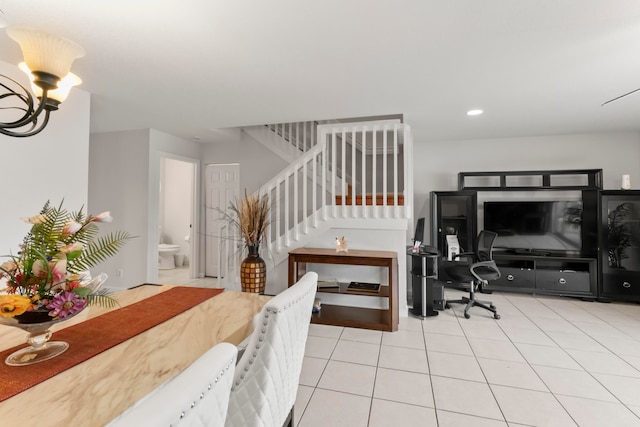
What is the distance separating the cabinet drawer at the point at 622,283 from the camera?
149 inches

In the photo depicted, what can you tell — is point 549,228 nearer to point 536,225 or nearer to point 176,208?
point 536,225

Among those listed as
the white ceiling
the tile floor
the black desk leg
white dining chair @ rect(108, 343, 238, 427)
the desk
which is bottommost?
the tile floor

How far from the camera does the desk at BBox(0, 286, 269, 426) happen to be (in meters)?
0.73

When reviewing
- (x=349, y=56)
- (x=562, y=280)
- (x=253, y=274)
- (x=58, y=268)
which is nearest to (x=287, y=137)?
(x=253, y=274)

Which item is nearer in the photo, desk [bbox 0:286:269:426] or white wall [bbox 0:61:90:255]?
desk [bbox 0:286:269:426]

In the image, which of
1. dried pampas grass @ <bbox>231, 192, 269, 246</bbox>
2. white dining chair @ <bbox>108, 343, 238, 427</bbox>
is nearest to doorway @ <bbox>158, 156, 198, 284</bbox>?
dried pampas grass @ <bbox>231, 192, 269, 246</bbox>

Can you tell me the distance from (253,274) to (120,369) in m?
2.63

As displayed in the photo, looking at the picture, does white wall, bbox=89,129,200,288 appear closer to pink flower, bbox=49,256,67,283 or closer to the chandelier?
the chandelier

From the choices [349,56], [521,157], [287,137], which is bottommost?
[521,157]

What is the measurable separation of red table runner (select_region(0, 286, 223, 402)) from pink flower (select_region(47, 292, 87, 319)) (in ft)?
0.54

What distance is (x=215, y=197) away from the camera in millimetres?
5258

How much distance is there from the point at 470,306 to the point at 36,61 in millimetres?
4166

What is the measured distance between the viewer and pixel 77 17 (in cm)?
180

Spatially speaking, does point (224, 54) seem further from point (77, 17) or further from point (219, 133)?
point (219, 133)
